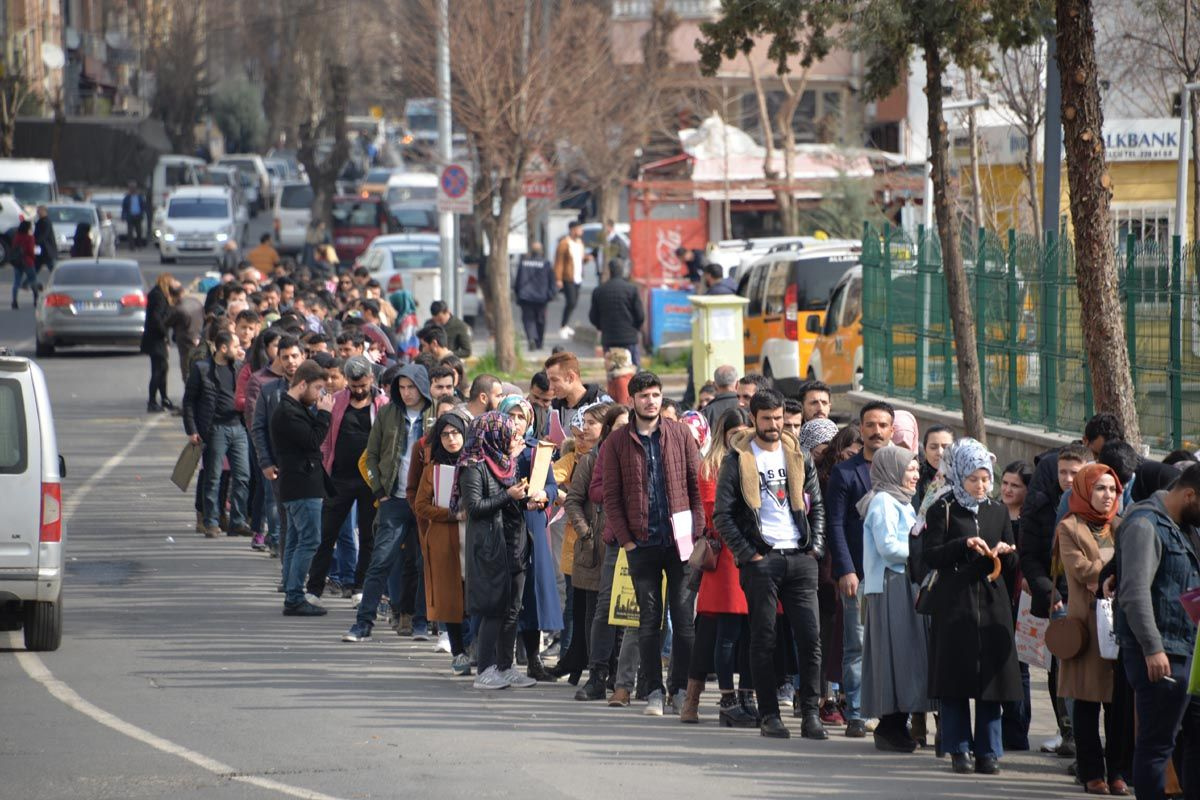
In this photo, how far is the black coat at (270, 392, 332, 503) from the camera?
1277cm

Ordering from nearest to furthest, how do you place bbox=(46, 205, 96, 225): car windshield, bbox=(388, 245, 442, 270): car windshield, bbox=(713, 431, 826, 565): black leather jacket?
bbox=(713, 431, 826, 565): black leather jacket, bbox=(388, 245, 442, 270): car windshield, bbox=(46, 205, 96, 225): car windshield

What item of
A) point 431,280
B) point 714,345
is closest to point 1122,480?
point 714,345

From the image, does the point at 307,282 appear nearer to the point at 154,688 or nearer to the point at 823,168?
the point at 154,688

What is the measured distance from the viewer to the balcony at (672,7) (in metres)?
56.0

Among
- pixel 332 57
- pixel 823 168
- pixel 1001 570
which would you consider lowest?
pixel 1001 570

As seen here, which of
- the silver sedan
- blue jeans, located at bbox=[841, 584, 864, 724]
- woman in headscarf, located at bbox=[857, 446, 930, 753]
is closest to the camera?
woman in headscarf, located at bbox=[857, 446, 930, 753]

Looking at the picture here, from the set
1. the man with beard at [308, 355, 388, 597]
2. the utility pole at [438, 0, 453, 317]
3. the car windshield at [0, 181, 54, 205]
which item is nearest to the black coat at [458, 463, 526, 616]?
the man with beard at [308, 355, 388, 597]

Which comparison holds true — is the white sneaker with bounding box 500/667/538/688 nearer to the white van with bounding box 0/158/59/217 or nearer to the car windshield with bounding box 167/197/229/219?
the car windshield with bounding box 167/197/229/219

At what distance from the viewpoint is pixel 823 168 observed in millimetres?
43562

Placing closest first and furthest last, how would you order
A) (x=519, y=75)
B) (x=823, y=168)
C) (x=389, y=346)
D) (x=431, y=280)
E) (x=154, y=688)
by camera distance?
(x=154, y=688)
(x=389, y=346)
(x=519, y=75)
(x=431, y=280)
(x=823, y=168)

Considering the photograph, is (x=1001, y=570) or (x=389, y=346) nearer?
(x=1001, y=570)

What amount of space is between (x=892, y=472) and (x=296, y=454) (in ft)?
17.1

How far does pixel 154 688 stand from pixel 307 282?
1478 cm

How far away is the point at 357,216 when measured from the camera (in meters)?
49.7
